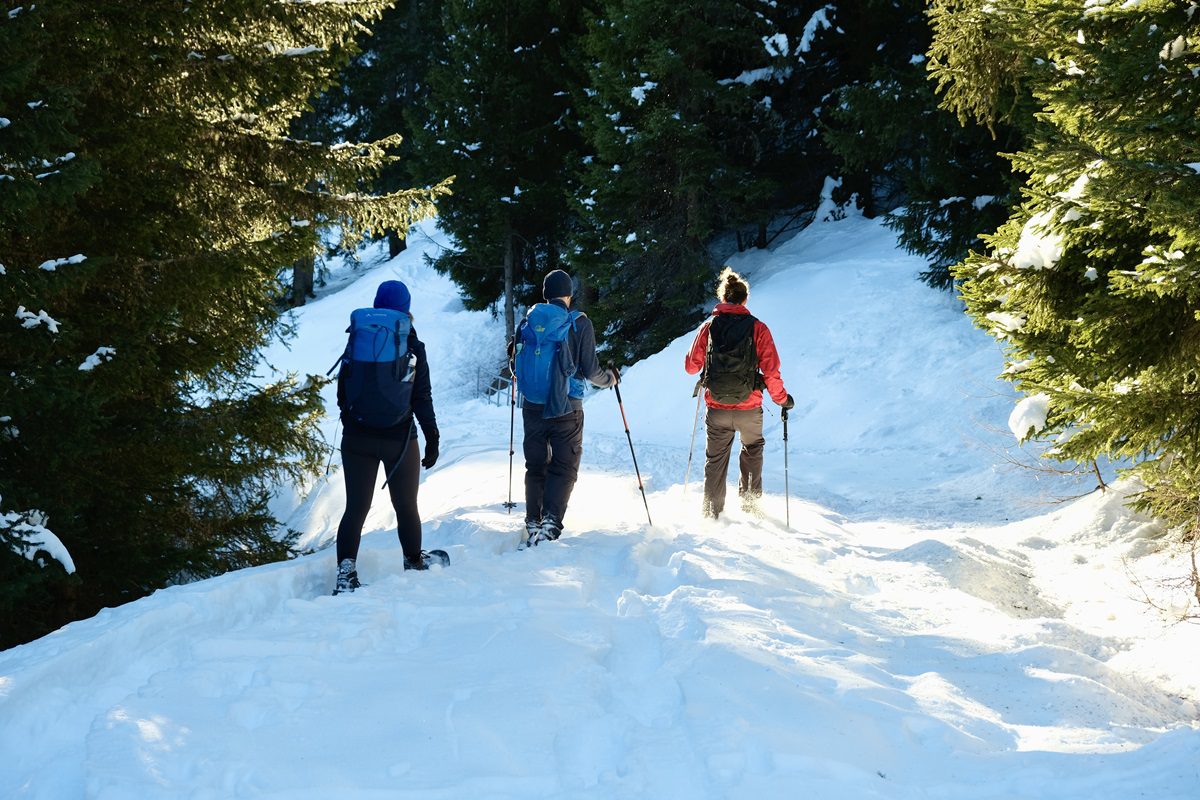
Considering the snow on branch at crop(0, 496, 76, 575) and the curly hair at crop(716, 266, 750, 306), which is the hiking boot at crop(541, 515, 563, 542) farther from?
the snow on branch at crop(0, 496, 76, 575)

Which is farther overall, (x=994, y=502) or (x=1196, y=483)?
(x=994, y=502)

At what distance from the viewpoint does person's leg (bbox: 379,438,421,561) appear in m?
5.74

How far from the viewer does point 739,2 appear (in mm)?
19547

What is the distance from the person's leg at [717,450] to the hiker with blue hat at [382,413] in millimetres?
2789

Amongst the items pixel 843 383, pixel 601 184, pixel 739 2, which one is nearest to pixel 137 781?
pixel 843 383

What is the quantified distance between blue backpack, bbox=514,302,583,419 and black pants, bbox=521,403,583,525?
0.12m

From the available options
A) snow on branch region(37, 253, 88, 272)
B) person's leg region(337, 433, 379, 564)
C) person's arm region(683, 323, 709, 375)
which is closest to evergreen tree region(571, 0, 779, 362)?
person's arm region(683, 323, 709, 375)

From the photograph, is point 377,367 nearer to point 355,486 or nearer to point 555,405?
point 355,486

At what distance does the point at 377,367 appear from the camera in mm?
5488

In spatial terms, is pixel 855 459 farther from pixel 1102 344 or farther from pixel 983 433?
pixel 1102 344

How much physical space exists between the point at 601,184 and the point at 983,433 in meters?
10.2

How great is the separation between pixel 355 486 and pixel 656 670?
2.57m

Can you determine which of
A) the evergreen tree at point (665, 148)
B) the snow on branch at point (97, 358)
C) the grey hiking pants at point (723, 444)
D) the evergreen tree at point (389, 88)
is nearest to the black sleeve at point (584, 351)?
the grey hiking pants at point (723, 444)

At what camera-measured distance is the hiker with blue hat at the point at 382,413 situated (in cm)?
551
